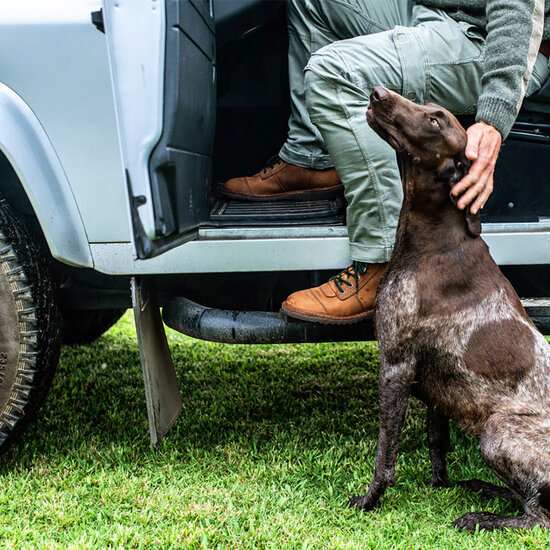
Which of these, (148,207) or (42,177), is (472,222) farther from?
(42,177)

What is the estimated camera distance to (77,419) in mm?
3055

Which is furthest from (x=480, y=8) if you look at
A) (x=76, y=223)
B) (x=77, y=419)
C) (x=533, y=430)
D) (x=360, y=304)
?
(x=77, y=419)

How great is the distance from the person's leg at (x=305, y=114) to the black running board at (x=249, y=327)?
1.97ft

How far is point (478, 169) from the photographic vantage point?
2.05 m

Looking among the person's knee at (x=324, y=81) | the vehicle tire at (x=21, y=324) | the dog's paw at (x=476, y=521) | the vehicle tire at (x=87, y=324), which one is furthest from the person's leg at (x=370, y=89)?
the vehicle tire at (x=87, y=324)

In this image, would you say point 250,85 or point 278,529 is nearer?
point 278,529

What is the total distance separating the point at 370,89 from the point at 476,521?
4.86 feet

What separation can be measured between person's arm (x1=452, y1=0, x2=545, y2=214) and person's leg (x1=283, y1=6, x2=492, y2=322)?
191 mm

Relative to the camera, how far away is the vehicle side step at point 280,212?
2473 millimetres

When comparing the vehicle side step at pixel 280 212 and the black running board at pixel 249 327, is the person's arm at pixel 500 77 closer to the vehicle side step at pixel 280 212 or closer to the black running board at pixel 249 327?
the vehicle side step at pixel 280 212

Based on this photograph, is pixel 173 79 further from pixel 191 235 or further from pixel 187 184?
pixel 191 235

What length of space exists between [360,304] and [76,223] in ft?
3.40

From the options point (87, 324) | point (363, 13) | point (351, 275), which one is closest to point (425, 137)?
point (351, 275)

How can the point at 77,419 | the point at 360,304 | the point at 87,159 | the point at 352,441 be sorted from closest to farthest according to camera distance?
the point at 87,159 < the point at 360,304 < the point at 352,441 < the point at 77,419
